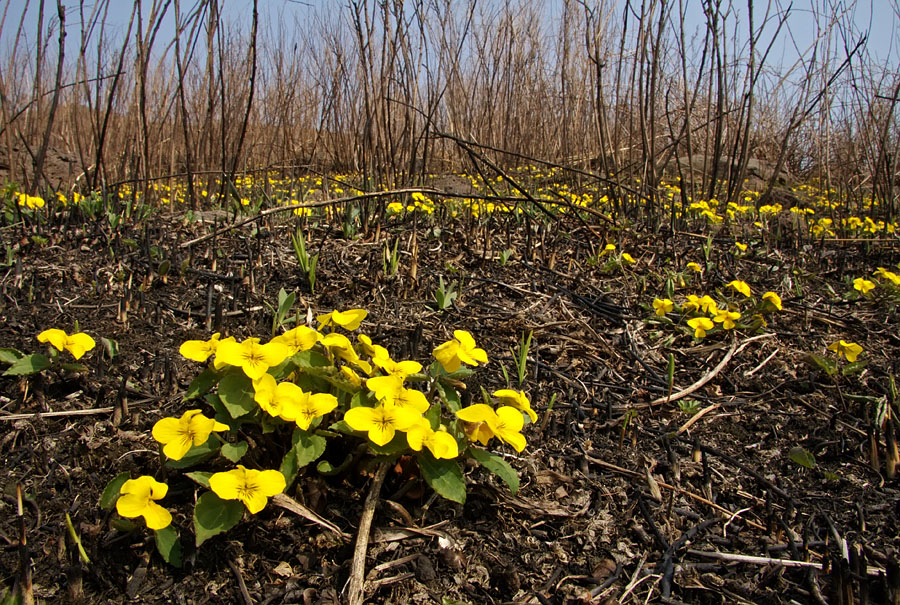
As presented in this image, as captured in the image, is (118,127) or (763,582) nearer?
(763,582)

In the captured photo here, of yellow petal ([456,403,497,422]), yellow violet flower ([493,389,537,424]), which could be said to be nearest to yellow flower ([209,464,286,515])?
yellow petal ([456,403,497,422])

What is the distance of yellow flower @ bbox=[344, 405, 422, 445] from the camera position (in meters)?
1.00

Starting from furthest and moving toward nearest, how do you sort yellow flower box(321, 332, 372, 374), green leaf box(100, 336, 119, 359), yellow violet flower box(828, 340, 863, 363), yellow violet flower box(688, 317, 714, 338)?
yellow violet flower box(688, 317, 714, 338) → yellow violet flower box(828, 340, 863, 363) → green leaf box(100, 336, 119, 359) → yellow flower box(321, 332, 372, 374)

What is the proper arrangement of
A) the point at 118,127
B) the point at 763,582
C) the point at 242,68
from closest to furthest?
the point at 763,582, the point at 242,68, the point at 118,127

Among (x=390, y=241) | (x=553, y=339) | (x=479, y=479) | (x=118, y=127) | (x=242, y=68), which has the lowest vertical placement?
(x=479, y=479)

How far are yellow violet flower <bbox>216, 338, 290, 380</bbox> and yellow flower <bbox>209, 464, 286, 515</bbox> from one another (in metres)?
0.17

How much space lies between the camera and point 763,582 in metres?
1.09

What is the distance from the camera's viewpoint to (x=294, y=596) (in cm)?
98

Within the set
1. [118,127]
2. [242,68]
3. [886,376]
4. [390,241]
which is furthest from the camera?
[118,127]

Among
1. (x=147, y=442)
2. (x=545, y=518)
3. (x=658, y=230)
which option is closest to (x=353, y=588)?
(x=545, y=518)

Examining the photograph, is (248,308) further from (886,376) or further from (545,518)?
(886,376)

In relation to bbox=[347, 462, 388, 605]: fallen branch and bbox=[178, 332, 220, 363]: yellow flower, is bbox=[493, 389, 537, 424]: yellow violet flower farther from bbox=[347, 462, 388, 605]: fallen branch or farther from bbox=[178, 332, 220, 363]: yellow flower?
bbox=[178, 332, 220, 363]: yellow flower

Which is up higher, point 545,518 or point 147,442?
point 147,442

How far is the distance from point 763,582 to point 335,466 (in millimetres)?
888
